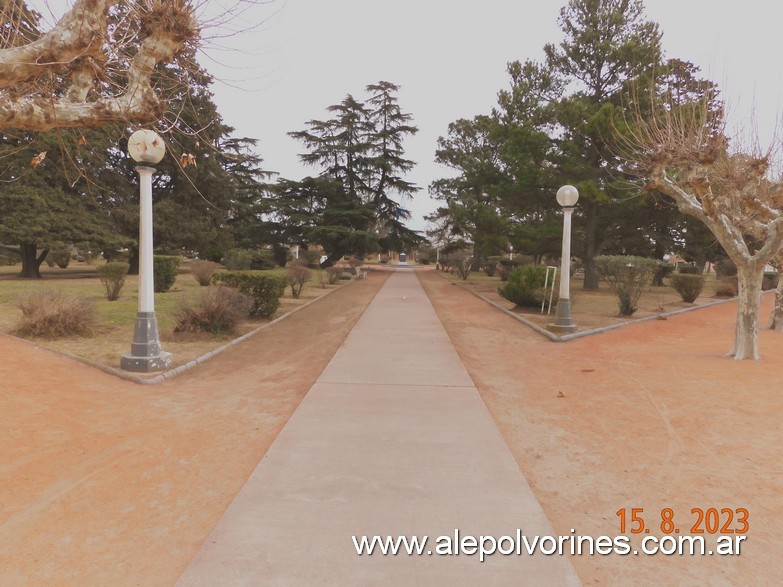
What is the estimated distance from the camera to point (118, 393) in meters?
6.14

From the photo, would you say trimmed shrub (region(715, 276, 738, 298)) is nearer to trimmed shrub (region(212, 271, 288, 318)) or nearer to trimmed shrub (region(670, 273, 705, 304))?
trimmed shrub (region(670, 273, 705, 304))

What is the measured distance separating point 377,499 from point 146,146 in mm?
6241

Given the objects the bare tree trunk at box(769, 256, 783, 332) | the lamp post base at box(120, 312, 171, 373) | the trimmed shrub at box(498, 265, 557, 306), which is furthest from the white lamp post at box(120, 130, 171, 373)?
the bare tree trunk at box(769, 256, 783, 332)

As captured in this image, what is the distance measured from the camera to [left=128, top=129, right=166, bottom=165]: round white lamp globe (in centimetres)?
704

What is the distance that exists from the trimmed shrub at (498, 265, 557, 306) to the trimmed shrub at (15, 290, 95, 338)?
11.8 m

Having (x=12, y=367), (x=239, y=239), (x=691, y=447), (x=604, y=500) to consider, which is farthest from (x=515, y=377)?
(x=239, y=239)

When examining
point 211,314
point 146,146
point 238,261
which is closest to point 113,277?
point 211,314

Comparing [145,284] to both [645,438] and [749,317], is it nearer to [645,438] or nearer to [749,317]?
[645,438]

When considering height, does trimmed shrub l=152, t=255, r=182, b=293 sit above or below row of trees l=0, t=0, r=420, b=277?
below

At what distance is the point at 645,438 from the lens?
4.95 m

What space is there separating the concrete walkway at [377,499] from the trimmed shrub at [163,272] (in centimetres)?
1478

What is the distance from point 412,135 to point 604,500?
44624 mm

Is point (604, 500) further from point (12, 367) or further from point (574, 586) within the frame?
point (12, 367)

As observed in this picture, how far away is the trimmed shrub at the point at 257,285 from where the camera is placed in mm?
12070
